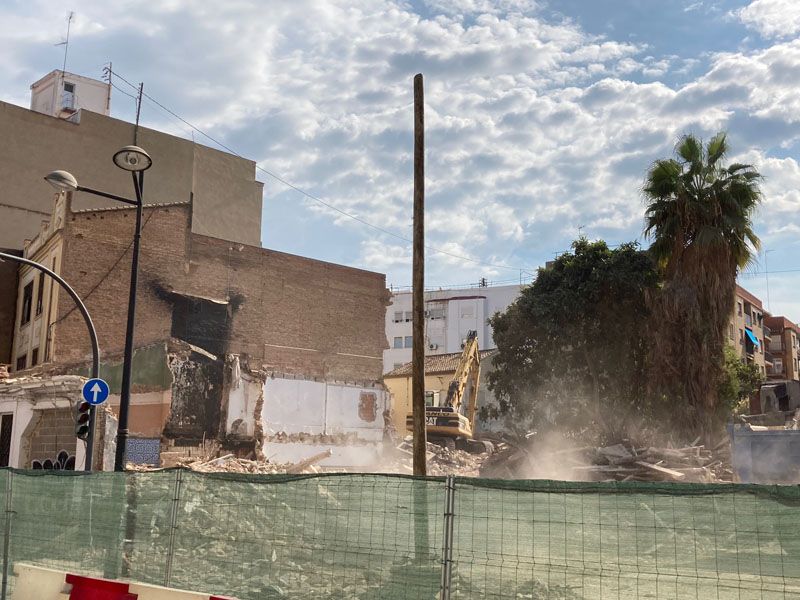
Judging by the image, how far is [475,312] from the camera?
241 ft

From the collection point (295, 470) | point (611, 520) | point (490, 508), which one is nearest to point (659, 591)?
point (611, 520)

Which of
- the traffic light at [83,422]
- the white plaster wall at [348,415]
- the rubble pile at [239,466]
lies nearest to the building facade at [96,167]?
the white plaster wall at [348,415]

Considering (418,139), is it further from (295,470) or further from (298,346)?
(298,346)

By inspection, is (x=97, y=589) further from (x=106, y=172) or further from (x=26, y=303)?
(x=106, y=172)

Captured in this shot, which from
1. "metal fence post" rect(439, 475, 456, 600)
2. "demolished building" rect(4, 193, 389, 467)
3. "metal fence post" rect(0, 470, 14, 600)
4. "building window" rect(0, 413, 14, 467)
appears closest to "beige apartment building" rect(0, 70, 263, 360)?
"demolished building" rect(4, 193, 389, 467)

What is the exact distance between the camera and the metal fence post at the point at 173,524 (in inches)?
315

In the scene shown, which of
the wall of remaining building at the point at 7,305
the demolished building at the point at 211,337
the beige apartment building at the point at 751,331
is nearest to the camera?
the demolished building at the point at 211,337

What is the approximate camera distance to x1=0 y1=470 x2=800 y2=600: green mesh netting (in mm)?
5426

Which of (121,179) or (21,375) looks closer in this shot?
(21,375)

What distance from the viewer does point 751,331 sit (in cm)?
7062

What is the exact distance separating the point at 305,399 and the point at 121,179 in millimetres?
14364

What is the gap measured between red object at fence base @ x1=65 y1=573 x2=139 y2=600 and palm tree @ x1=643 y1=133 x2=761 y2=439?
26.6m

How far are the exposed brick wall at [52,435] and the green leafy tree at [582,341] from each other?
63.0ft

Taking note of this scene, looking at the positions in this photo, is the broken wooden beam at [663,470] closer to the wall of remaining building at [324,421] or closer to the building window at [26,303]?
the wall of remaining building at [324,421]
